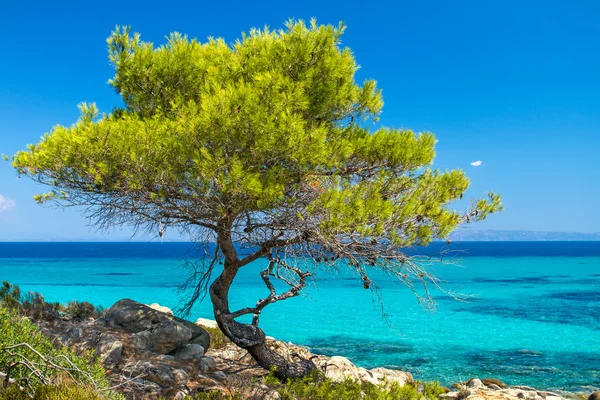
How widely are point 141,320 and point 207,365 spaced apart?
205 cm

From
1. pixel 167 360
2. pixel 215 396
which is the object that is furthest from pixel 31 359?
pixel 167 360

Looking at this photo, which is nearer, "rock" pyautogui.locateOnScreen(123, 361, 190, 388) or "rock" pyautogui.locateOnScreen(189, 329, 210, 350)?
"rock" pyautogui.locateOnScreen(123, 361, 190, 388)

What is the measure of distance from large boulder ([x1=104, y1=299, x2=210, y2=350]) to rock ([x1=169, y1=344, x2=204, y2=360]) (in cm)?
35

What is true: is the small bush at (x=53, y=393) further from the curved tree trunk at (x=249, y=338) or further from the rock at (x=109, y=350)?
the curved tree trunk at (x=249, y=338)

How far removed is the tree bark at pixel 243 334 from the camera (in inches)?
336

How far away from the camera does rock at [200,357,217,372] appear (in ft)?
27.5

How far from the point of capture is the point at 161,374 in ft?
23.7

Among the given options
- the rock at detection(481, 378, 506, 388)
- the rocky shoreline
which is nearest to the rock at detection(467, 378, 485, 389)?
the rocky shoreline

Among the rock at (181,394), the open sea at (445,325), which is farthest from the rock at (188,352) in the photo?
the open sea at (445,325)

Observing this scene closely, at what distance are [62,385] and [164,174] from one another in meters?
3.06

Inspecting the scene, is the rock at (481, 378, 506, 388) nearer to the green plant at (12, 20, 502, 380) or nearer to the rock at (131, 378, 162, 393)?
the green plant at (12, 20, 502, 380)

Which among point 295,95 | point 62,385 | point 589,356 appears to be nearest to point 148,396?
point 62,385

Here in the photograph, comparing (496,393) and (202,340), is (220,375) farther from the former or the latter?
(496,393)

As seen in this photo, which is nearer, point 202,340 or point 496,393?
point 202,340
